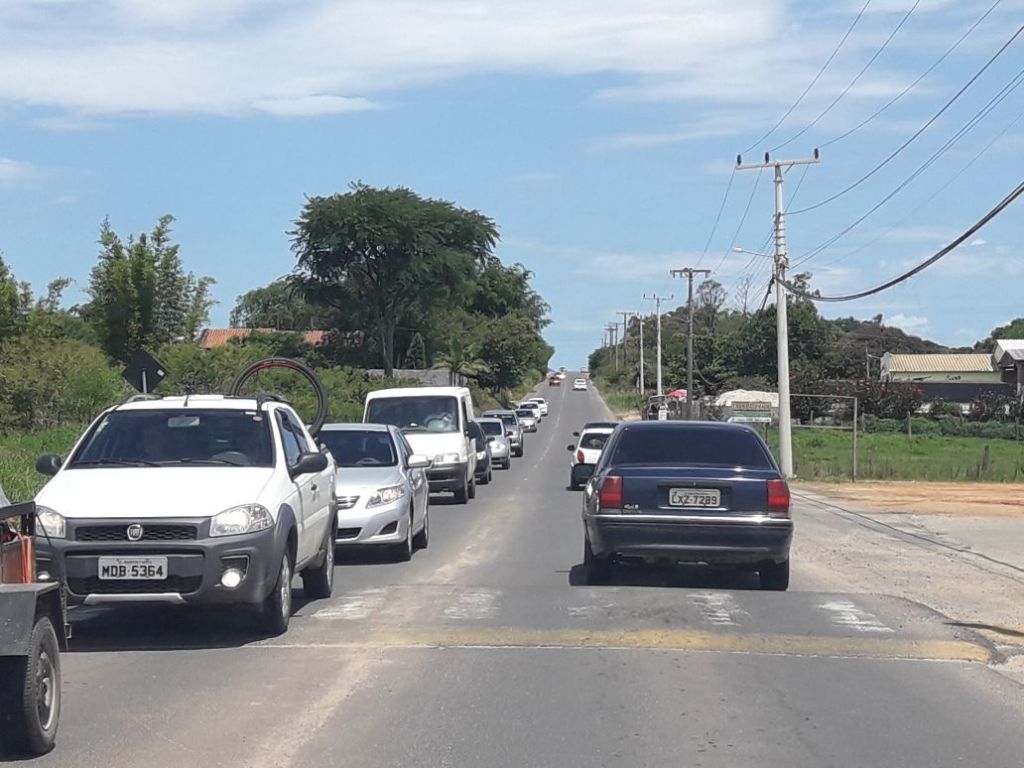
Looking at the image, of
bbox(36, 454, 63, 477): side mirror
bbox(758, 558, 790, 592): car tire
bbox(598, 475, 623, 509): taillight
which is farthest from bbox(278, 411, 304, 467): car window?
bbox(758, 558, 790, 592): car tire

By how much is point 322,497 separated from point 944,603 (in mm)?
5718

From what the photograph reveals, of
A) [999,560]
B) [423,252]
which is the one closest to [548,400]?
[423,252]

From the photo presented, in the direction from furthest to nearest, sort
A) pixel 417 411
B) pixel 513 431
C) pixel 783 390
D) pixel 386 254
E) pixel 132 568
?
pixel 386 254 → pixel 513 431 → pixel 783 390 → pixel 417 411 → pixel 132 568

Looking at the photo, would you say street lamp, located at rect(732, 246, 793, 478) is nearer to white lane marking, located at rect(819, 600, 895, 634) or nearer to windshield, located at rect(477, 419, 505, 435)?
windshield, located at rect(477, 419, 505, 435)

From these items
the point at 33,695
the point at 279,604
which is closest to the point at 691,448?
the point at 279,604

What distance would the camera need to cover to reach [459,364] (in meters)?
81.1

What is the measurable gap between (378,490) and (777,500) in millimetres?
4916

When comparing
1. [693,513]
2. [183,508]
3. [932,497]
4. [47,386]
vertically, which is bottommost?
[932,497]

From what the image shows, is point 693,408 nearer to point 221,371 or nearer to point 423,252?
point 423,252

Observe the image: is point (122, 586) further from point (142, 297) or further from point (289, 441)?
point (142, 297)

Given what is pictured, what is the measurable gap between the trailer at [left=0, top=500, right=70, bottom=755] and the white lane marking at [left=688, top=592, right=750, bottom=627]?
555cm

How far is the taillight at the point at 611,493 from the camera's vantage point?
1238 centimetres

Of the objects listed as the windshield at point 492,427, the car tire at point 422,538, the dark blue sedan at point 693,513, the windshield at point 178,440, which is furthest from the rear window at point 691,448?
the windshield at point 492,427

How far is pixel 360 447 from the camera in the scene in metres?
17.1
